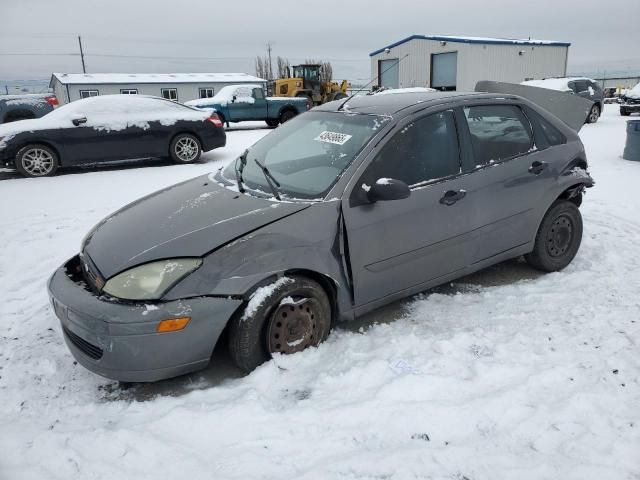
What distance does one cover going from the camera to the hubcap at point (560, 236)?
421cm

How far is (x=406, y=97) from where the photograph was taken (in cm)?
376

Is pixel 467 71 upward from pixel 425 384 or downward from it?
upward

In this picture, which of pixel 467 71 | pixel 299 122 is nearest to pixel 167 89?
pixel 467 71

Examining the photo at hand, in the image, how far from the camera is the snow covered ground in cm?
221

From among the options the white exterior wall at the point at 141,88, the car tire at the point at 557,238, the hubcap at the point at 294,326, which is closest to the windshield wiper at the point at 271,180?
the hubcap at the point at 294,326

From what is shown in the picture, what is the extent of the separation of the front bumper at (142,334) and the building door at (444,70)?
29.1 m

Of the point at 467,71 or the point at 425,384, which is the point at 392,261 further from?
the point at 467,71

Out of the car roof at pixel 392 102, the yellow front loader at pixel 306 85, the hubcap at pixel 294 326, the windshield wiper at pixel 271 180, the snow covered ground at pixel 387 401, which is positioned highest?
the yellow front loader at pixel 306 85

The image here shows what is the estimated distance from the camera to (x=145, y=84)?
105 feet

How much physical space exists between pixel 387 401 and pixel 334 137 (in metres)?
1.83

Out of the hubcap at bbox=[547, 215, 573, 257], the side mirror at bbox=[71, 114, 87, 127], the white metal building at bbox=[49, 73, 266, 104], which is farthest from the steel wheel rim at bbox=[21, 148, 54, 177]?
the white metal building at bbox=[49, 73, 266, 104]

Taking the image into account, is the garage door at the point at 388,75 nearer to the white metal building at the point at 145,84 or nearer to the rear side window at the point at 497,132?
the white metal building at the point at 145,84

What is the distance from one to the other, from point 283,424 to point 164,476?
60 cm

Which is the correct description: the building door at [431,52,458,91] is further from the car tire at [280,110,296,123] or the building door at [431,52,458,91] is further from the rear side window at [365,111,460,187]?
the rear side window at [365,111,460,187]
